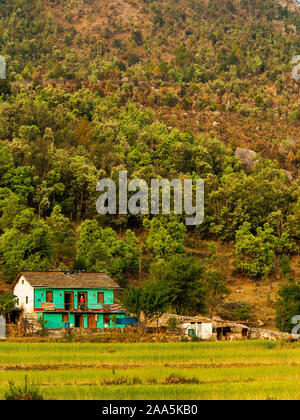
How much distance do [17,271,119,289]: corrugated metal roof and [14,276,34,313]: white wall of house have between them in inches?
24.4

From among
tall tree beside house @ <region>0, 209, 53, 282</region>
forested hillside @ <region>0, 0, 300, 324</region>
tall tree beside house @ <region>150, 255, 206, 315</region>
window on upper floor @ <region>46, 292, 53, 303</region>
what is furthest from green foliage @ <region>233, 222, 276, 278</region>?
window on upper floor @ <region>46, 292, 53, 303</region>

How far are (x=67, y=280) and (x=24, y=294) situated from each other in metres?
4.25

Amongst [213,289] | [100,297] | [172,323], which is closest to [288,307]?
[213,289]

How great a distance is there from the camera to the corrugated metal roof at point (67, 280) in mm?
66125

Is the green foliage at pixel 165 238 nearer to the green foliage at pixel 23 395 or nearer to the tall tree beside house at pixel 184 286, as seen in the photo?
the tall tree beside house at pixel 184 286

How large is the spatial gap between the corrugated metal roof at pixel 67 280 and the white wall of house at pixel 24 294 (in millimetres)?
619

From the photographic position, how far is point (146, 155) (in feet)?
403

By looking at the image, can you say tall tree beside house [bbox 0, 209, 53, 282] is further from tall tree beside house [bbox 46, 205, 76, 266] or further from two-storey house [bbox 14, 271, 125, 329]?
tall tree beside house [bbox 46, 205, 76, 266]

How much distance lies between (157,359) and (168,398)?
15.2 m

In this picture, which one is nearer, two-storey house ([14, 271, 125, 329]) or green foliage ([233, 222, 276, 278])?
two-storey house ([14, 271, 125, 329])

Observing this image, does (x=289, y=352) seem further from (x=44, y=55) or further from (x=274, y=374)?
(x=44, y=55)

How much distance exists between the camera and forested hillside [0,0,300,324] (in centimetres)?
8806

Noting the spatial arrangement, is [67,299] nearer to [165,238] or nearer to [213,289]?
[213,289]
